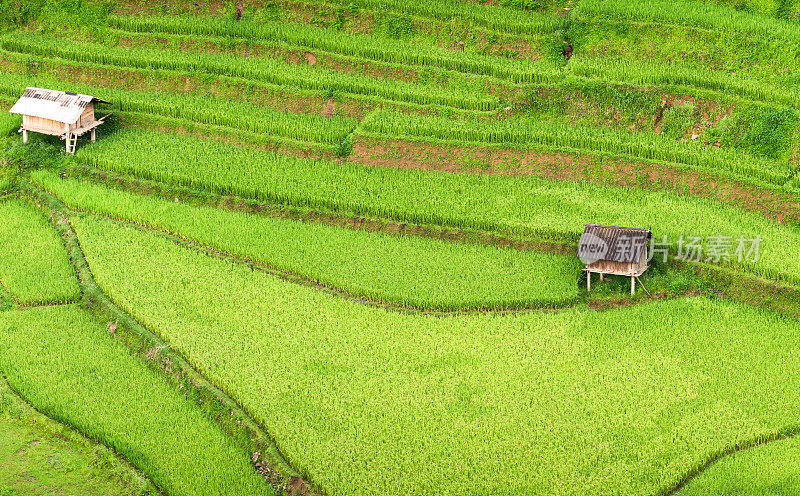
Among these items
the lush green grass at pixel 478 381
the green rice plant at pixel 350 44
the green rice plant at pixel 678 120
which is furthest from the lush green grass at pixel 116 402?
the green rice plant at pixel 678 120

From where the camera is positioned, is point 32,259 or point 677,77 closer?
point 32,259

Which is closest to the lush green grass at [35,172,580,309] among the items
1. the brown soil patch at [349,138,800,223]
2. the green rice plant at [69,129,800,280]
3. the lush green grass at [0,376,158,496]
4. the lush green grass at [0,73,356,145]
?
the green rice plant at [69,129,800,280]

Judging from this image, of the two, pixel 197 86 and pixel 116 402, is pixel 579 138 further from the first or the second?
pixel 116 402

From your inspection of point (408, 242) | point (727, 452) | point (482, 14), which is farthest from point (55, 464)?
point (482, 14)

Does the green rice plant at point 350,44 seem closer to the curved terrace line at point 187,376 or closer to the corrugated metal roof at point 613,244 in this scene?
the corrugated metal roof at point 613,244

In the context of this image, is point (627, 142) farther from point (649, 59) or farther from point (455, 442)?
point (455, 442)

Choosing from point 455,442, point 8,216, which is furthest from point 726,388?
point 8,216
